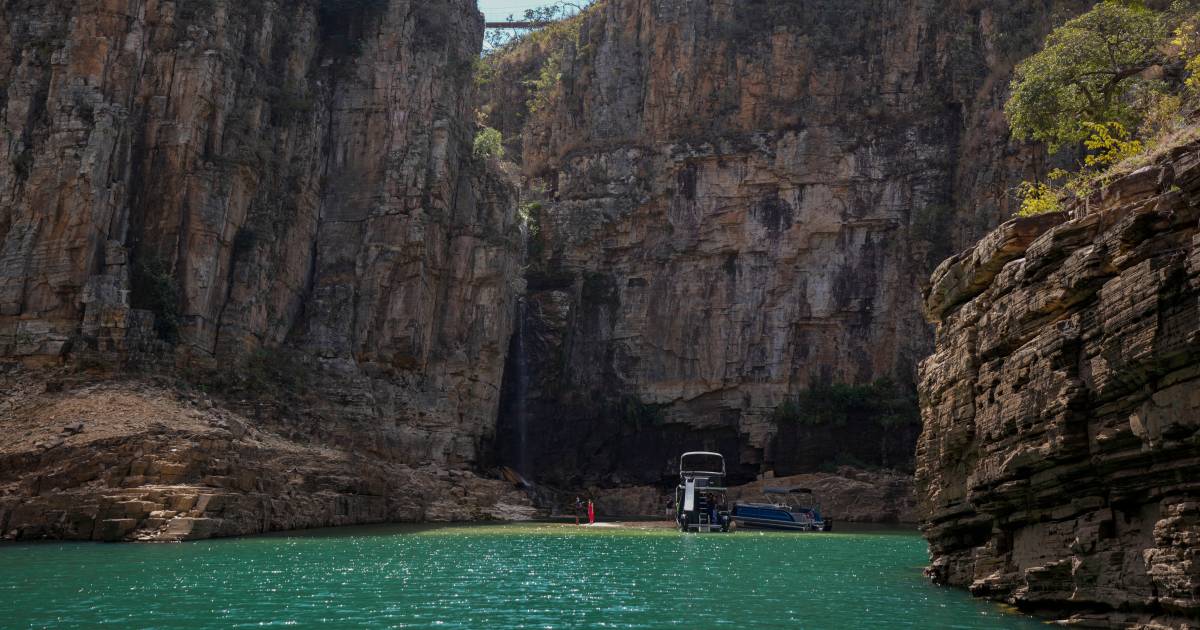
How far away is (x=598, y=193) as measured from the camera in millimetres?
71500

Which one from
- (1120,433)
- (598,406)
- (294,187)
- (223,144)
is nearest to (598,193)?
(598,406)

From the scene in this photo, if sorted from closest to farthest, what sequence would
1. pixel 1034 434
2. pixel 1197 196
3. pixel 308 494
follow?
1. pixel 1197 196
2. pixel 1034 434
3. pixel 308 494

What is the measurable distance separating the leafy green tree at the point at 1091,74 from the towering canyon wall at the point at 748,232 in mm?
34461

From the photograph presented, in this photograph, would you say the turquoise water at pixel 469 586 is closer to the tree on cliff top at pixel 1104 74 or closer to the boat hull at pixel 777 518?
the tree on cliff top at pixel 1104 74

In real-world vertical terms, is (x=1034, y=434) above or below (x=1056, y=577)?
above

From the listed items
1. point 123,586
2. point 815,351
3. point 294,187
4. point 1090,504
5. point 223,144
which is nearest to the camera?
point 1090,504

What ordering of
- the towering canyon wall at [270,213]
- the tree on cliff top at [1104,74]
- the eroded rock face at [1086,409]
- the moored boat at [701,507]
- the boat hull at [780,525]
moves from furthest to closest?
the boat hull at [780,525]
the moored boat at [701,507]
the towering canyon wall at [270,213]
the tree on cliff top at [1104,74]
the eroded rock face at [1086,409]

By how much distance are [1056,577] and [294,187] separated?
49.2 m

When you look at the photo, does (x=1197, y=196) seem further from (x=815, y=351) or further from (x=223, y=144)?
(x=815, y=351)

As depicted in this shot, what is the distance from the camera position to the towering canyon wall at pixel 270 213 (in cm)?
4538

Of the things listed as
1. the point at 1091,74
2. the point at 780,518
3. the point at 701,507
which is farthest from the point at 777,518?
the point at 1091,74

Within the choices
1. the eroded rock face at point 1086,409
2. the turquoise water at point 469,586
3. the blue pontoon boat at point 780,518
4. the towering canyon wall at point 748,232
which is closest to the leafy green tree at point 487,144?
the towering canyon wall at point 748,232

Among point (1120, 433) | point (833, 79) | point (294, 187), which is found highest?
point (833, 79)

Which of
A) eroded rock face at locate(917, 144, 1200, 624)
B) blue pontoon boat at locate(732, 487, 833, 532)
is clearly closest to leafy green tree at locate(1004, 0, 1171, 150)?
eroded rock face at locate(917, 144, 1200, 624)
